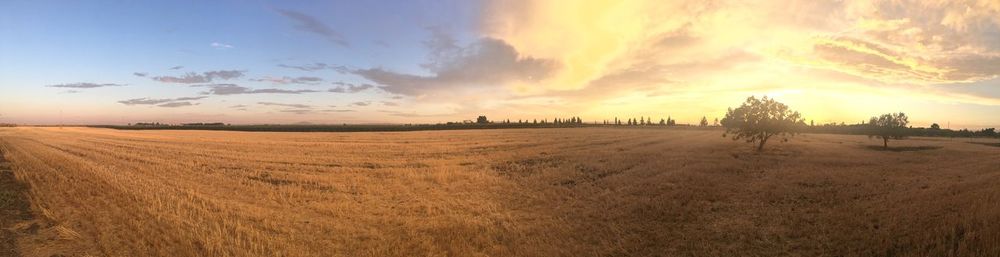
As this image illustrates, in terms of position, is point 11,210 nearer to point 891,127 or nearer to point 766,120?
point 766,120

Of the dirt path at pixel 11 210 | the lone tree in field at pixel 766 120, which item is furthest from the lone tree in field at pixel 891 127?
the dirt path at pixel 11 210

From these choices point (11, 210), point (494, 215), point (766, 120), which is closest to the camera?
point (11, 210)

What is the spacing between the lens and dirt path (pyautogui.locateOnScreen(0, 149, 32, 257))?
446 inches

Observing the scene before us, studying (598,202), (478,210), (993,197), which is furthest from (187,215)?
(993,197)

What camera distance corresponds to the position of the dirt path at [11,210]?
11328mm

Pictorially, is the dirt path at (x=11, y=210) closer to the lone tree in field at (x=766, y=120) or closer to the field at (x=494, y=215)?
the field at (x=494, y=215)

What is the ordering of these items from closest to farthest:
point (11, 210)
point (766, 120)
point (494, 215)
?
point (11, 210), point (494, 215), point (766, 120)

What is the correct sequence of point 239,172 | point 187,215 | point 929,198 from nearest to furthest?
point 187,215 < point 929,198 < point 239,172

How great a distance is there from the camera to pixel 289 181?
24.0 metres

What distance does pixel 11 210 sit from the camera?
1505cm

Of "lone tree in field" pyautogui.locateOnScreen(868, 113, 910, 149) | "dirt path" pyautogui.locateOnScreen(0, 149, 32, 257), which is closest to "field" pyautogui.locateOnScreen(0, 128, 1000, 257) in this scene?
"dirt path" pyautogui.locateOnScreen(0, 149, 32, 257)

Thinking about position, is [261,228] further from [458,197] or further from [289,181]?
[289,181]

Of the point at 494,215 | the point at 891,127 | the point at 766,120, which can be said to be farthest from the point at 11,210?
the point at 891,127

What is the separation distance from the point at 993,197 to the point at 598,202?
45.9 feet
